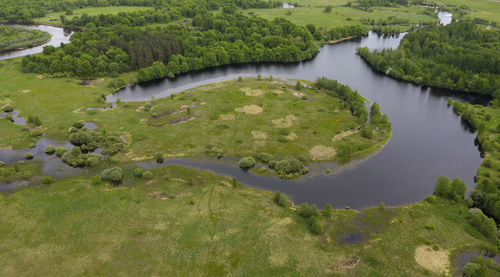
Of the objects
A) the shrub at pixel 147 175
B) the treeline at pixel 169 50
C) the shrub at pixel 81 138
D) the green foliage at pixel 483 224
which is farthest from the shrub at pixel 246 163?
the treeline at pixel 169 50

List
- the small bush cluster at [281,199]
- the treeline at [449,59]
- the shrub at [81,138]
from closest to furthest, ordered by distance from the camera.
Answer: the small bush cluster at [281,199]
the shrub at [81,138]
the treeline at [449,59]

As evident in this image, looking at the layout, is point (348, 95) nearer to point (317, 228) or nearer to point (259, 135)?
point (259, 135)

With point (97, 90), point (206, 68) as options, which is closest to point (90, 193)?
point (97, 90)

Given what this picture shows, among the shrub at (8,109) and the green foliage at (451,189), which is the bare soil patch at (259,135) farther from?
the shrub at (8,109)

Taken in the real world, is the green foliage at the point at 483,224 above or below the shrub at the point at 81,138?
below

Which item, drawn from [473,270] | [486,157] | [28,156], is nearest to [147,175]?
[28,156]

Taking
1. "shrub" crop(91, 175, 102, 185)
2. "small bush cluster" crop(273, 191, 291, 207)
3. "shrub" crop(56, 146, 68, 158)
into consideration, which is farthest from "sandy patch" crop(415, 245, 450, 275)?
"shrub" crop(56, 146, 68, 158)

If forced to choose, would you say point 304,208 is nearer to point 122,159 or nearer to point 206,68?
point 122,159
